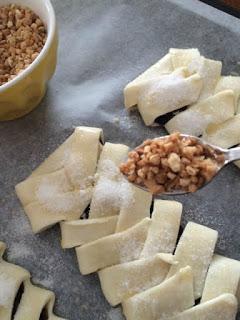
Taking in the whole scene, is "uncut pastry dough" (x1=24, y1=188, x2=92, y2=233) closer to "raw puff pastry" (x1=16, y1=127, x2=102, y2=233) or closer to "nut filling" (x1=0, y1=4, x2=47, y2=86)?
"raw puff pastry" (x1=16, y1=127, x2=102, y2=233)

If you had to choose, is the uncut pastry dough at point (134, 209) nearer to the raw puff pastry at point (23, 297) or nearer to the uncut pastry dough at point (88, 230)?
the uncut pastry dough at point (88, 230)

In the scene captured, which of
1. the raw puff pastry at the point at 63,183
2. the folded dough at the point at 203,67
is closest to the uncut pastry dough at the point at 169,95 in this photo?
the folded dough at the point at 203,67

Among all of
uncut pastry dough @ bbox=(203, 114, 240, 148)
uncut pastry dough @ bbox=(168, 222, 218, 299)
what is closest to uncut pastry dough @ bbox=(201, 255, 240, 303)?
uncut pastry dough @ bbox=(168, 222, 218, 299)

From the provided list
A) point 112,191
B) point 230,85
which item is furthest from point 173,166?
point 230,85

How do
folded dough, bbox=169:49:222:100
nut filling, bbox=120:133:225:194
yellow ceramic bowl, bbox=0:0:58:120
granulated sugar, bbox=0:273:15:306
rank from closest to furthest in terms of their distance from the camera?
nut filling, bbox=120:133:225:194 < granulated sugar, bbox=0:273:15:306 < yellow ceramic bowl, bbox=0:0:58:120 < folded dough, bbox=169:49:222:100

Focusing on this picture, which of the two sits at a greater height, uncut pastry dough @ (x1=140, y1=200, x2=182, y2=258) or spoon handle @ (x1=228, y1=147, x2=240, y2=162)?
spoon handle @ (x1=228, y1=147, x2=240, y2=162)

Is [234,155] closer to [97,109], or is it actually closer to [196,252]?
[196,252]

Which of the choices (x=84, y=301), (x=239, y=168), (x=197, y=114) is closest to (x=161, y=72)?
A: (x=197, y=114)
